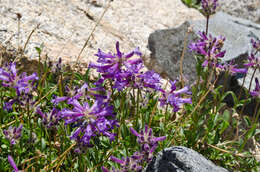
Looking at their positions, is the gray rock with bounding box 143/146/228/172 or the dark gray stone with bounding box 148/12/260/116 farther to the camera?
the dark gray stone with bounding box 148/12/260/116

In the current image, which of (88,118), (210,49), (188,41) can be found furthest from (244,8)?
(88,118)

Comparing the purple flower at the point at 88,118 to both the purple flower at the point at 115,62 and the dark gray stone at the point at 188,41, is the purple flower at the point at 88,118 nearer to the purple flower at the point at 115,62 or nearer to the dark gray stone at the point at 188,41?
the purple flower at the point at 115,62

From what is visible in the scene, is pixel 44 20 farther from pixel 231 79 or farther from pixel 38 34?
pixel 231 79

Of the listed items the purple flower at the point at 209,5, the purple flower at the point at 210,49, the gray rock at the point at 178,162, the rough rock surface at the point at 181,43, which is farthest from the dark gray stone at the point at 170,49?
the gray rock at the point at 178,162

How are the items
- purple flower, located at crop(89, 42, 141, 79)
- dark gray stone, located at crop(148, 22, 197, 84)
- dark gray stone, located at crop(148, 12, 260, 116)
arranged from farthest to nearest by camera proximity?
dark gray stone, located at crop(148, 22, 197, 84)
dark gray stone, located at crop(148, 12, 260, 116)
purple flower, located at crop(89, 42, 141, 79)

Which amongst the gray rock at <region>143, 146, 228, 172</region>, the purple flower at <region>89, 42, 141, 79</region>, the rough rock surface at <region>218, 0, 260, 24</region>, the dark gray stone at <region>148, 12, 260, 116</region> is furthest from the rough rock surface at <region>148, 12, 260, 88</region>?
the purple flower at <region>89, 42, 141, 79</region>

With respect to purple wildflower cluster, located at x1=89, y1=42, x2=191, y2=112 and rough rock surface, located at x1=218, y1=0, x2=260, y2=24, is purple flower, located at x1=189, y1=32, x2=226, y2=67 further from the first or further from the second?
rough rock surface, located at x1=218, y1=0, x2=260, y2=24

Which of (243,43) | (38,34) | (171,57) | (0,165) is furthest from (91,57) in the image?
(243,43)
